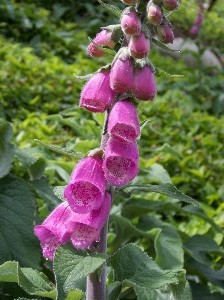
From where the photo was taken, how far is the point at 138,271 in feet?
4.76

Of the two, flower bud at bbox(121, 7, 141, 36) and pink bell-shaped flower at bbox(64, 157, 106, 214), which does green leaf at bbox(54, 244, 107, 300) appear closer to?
pink bell-shaped flower at bbox(64, 157, 106, 214)

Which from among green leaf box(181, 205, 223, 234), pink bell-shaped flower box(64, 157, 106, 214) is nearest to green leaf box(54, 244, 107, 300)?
pink bell-shaped flower box(64, 157, 106, 214)

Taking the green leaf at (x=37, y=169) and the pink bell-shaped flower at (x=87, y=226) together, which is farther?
the green leaf at (x=37, y=169)

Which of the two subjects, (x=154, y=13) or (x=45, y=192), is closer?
(x=154, y=13)

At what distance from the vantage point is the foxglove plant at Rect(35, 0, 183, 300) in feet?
4.26

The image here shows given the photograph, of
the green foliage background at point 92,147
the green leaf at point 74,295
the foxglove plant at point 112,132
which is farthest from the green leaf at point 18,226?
the foxglove plant at point 112,132

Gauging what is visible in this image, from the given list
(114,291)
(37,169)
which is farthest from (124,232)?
(114,291)

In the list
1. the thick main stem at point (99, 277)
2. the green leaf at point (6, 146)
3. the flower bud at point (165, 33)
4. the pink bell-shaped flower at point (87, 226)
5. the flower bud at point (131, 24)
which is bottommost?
the green leaf at point (6, 146)

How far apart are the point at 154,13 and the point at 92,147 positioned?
4.71 feet

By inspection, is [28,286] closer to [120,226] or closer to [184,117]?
[120,226]

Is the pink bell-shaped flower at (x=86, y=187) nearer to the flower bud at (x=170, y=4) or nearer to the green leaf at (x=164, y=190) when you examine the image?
the green leaf at (x=164, y=190)

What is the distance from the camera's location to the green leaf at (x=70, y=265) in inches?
48.5

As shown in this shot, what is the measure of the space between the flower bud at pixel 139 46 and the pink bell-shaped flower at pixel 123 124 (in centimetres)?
13

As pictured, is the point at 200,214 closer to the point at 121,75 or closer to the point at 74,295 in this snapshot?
the point at 74,295
